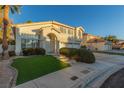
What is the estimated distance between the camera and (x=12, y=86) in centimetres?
625

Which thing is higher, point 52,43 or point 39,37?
point 39,37

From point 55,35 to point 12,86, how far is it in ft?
54.6

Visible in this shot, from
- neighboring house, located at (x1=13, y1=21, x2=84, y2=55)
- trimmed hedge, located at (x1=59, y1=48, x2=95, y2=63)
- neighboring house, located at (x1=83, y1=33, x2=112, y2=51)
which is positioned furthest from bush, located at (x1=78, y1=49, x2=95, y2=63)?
neighboring house, located at (x1=83, y1=33, x2=112, y2=51)

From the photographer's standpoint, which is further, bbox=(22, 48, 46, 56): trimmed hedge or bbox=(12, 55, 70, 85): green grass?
bbox=(22, 48, 46, 56): trimmed hedge

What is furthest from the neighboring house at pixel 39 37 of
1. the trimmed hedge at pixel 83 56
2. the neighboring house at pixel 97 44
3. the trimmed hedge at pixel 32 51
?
the neighboring house at pixel 97 44

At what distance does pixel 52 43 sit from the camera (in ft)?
75.5

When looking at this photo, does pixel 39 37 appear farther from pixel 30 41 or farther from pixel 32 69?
pixel 32 69

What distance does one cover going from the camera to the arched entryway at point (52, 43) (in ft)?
74.0

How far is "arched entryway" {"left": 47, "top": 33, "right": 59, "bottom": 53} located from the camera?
22.5m

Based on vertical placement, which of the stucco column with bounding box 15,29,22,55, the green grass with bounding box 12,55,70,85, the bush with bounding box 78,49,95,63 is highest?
the stucco column with bounding box 15,29,22,55

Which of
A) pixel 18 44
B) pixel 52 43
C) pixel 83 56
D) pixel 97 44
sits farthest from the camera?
pixel 97 44

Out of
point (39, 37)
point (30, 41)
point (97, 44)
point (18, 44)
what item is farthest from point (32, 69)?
point (97, 44)

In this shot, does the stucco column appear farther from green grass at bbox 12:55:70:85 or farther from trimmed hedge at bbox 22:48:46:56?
green grass at bbox 12:55:70:85
